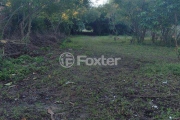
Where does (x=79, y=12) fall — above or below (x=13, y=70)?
above

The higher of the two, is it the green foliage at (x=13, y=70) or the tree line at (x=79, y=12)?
the tree line at (x=79, y=12)

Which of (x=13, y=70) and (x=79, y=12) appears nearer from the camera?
(x=13, y=70)

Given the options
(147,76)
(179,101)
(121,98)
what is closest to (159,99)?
(179,101)

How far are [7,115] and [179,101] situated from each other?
8.74 feet

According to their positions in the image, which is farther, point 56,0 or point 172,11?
point 172,11

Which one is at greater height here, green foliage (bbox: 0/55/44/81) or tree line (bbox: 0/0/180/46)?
tree line (bbox: 0/0/180/46)

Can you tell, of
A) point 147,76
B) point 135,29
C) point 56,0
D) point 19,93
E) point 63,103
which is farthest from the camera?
point 135,29

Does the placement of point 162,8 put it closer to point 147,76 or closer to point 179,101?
point 147,76

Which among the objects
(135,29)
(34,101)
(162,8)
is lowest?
(34,101)

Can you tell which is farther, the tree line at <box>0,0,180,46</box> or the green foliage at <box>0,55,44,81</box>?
the tree line at <box>0,0,180,46</box>

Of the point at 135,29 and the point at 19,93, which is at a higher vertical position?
the point at 135,29

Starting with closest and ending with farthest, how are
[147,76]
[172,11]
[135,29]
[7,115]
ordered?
[7,115], [147,76], [172,11], [135,29]

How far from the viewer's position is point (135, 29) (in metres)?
16.8

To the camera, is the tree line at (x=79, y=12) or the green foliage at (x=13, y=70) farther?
the tree line at (x=79, y=12)
